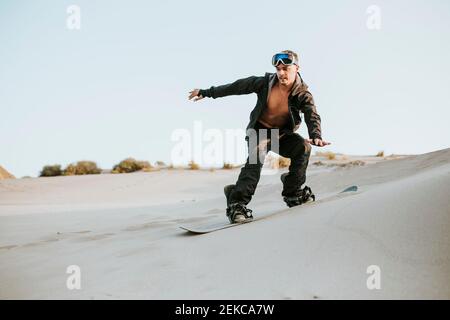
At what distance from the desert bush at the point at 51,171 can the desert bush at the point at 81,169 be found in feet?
1.22

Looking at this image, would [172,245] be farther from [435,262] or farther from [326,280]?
[435,262]

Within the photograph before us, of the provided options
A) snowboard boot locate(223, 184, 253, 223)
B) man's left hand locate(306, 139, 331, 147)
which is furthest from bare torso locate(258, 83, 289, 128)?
snowboard boot locate(223, 184, 253, 223)

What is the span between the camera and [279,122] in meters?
3.67

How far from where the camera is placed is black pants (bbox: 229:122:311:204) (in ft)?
11.3

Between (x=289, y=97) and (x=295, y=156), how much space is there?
0.53 m

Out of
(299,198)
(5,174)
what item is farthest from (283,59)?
(5,174)

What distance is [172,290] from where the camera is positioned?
1.67m

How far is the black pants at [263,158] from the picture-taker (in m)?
3.45

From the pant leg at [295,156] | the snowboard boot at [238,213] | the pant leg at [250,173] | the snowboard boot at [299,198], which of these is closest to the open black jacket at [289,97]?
the pant leg at [295,156]

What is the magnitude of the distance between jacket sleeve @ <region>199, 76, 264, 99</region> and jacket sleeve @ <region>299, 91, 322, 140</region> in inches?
15.7

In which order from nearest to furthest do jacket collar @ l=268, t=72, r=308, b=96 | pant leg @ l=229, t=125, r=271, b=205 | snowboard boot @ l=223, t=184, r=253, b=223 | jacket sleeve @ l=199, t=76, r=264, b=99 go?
1. snowboard boot @ l=223, t=184, r=253, b=223
2. pant leg @ l=229, t=125, r=271, b=205
3. jacket collar @ l=268, t=72, r=308, b=96
4. jacket sleeve @ l=199, t=76, r=264, b=99

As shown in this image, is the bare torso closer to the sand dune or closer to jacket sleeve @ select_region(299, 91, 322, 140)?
jacket sleeve @ select_region(299, 91, 322, 140)
